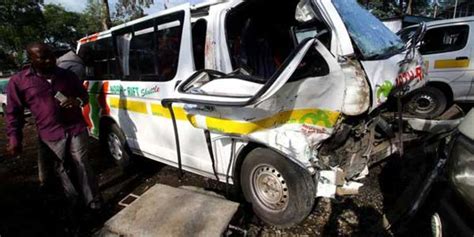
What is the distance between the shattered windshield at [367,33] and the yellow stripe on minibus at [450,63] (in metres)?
3.73

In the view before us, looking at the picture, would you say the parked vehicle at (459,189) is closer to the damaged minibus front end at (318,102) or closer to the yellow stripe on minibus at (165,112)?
the damaged minibus front end at (318,102)

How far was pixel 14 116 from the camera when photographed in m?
2.71

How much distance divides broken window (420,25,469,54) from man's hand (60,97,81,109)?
19.6ft

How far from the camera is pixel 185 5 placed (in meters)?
2.84

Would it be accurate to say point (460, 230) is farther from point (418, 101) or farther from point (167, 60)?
point (418, 101)

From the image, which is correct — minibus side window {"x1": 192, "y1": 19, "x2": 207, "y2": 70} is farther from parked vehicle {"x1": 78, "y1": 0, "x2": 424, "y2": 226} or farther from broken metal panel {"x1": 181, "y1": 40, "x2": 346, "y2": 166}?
broken metal panel {"x1": 181, "y1": 40, "x2": 346, "y2": 166}

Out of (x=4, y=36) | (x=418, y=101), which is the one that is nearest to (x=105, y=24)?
(x=418, y=101)

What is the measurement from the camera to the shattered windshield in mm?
2432

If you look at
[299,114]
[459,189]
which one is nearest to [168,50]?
[299,114]

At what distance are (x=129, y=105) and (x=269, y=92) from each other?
2.40 meters

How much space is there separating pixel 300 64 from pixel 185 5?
55.8 inches

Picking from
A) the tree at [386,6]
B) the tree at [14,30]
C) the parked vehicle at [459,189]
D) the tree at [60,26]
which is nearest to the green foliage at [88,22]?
the tree at [60,26]

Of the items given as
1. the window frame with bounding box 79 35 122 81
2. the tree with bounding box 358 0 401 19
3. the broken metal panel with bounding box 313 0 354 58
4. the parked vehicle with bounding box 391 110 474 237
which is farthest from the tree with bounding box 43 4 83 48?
the parked vehicle with bounding box 391 110 474 237

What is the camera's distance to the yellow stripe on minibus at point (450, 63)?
550 cm
